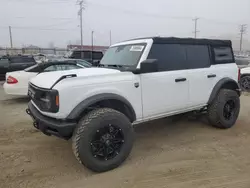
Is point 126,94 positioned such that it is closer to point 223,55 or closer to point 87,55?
point 223,55

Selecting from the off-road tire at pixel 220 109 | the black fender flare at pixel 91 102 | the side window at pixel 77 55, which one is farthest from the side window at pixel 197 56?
the side window at pixel 77 55

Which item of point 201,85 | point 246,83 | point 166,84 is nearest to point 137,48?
point 166,84

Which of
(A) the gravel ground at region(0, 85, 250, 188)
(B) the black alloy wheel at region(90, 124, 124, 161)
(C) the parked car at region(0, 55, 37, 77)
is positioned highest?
(C) the parked car at region(0, 55, 37, 77)

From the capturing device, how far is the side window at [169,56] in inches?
157

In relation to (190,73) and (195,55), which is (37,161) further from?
(195,55)

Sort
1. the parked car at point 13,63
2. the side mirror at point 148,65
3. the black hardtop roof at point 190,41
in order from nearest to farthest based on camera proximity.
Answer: the side mirror at point 148,65 < the black hardtop roof at point 190,41 < the parked car at point 13,63

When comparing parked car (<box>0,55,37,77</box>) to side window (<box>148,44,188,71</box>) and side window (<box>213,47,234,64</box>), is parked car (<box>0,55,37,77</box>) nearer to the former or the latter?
side window (<box>148,44,188,71</box>)

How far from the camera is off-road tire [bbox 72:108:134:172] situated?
10.0ft

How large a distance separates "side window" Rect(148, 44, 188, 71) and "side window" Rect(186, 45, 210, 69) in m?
0.15

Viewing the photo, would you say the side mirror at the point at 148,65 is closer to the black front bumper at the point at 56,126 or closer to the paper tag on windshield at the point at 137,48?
the paper tag on windshield at the point at 137,48

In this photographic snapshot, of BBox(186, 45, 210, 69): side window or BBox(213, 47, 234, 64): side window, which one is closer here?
BBox(186, 45, 210, 69): side window

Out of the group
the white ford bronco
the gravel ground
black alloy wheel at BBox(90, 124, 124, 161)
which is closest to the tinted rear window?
the gravel ground

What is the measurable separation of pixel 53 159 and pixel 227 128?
3.59 metres

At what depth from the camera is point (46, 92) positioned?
123 inches
